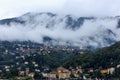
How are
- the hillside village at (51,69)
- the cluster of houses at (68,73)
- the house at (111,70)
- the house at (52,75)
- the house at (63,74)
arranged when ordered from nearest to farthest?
1. the house at (111,70)
2. the hillside village at (51,69)
3. the cluster of houses at (68,73)
4. the house at (52,75)
5. the house at (63,74)

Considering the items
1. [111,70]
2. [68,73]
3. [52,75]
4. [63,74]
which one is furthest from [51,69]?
[111,70]

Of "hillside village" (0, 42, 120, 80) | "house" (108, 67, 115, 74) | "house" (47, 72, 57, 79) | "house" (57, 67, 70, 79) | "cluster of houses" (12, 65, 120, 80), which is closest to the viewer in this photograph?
"house" (108, 67, 115, 74)

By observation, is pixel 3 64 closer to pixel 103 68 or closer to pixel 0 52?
pixel 0 52

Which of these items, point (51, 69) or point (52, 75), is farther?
point (51, 69)

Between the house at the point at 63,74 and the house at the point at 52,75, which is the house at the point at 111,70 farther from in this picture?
the house at the point at 52,75

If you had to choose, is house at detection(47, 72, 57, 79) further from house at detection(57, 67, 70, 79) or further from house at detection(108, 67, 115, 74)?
house at detection(108, 67, 115, 74)

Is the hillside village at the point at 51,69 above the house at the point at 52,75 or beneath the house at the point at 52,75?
above

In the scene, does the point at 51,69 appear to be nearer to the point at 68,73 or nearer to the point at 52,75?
the point at 68,73

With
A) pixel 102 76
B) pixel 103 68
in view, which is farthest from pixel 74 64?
pixel 102 76

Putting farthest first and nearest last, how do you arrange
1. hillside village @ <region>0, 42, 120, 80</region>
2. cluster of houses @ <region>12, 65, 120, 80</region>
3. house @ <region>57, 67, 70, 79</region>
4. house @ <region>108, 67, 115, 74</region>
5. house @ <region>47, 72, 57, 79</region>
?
house @ <region>57, 67, 70, 79</region> < house @ <region>47, 72, 57, 79</region> < cluster of houses @ <region>12, 65, 120, 80</region> < hillside village @ <region>0, 42, 120, 80</region> < house @ <region>108, 67, 115, 74</region>

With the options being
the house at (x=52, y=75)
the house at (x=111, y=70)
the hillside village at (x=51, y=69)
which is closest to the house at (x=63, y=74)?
the hillside village at (x=51, y=69)

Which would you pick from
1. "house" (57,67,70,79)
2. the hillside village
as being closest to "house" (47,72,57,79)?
the hillside village
